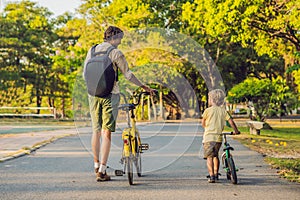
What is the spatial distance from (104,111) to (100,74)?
1.66ft

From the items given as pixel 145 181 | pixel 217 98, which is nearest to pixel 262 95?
pixel 217 98

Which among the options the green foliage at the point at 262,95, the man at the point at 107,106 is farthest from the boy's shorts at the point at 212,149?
the green foliage at the point at 262,95

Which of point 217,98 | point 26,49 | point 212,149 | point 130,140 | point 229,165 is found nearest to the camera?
point 229,165

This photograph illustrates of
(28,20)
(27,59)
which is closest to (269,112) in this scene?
(27,59)

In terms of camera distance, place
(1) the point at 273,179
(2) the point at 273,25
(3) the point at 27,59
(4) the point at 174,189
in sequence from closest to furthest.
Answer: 1. (4) the point at 174,189
2. (1) the point at 273,179
3. (2) the point at 273,25
4. (3) the point at 27,59

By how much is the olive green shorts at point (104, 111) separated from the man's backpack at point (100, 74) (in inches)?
3.6

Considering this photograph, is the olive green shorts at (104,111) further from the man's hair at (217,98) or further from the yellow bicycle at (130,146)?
the man's hair at (217,98)

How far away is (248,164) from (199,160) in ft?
3.33

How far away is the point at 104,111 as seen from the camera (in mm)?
7215

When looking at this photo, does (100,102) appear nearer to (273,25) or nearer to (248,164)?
(248,164)

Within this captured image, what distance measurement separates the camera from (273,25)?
20.4 metres

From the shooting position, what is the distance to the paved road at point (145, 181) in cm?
605

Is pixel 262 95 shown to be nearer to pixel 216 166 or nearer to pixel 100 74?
pixel 216 166

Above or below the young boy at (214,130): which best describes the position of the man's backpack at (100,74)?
above
